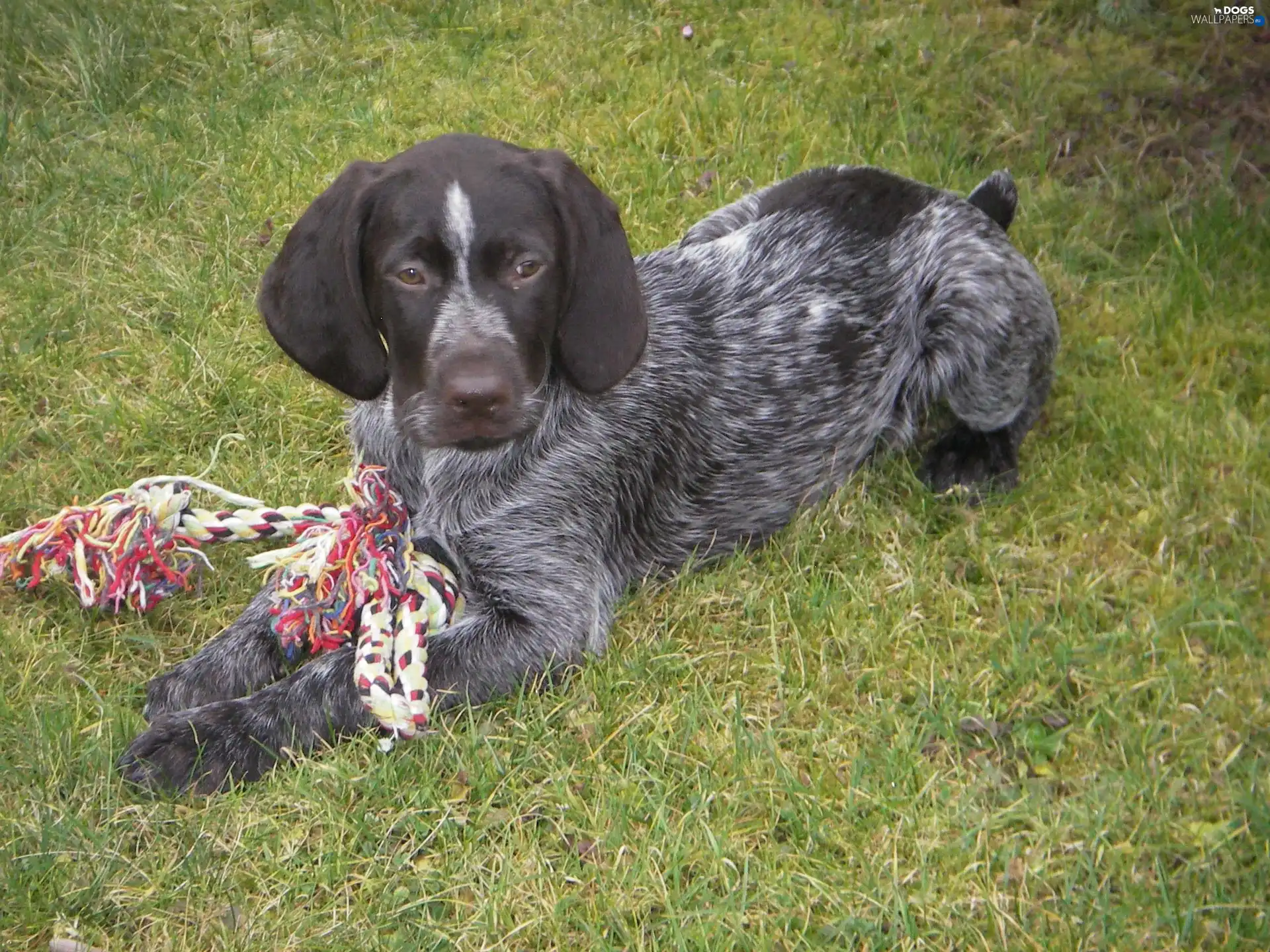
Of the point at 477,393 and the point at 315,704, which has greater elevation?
the point at 477,393

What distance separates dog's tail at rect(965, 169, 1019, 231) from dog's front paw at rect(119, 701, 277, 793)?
2.88m

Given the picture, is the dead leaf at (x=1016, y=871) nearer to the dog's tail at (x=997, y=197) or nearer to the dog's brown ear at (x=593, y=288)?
the dog's brown ear at (x=593, y=288)

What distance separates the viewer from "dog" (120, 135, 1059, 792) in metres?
3.21

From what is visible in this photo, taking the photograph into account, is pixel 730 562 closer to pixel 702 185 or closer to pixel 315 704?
pixel 315 704

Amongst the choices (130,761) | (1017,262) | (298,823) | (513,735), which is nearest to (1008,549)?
(1017,262)

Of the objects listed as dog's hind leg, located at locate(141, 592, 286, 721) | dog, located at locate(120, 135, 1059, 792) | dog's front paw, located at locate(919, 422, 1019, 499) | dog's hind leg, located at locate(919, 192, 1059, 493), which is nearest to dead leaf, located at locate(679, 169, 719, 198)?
dog, located at locate(120, 135, 1059, 792)

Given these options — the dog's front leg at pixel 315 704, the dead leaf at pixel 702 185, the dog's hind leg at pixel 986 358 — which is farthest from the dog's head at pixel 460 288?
the dead leaf at pixel 702 185

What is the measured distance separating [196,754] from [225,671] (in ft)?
1.12

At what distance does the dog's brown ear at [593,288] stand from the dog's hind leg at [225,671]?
1.02 metres

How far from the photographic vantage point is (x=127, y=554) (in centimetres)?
359

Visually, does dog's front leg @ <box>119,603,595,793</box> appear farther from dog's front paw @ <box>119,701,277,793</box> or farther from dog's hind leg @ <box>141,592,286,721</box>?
dog's hind leg @ <box>141,592,286,721</box>

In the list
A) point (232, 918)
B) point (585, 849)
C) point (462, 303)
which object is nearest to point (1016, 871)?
point (585, 849)

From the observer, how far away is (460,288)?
3.22m

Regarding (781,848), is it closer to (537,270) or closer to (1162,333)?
(537,270)
